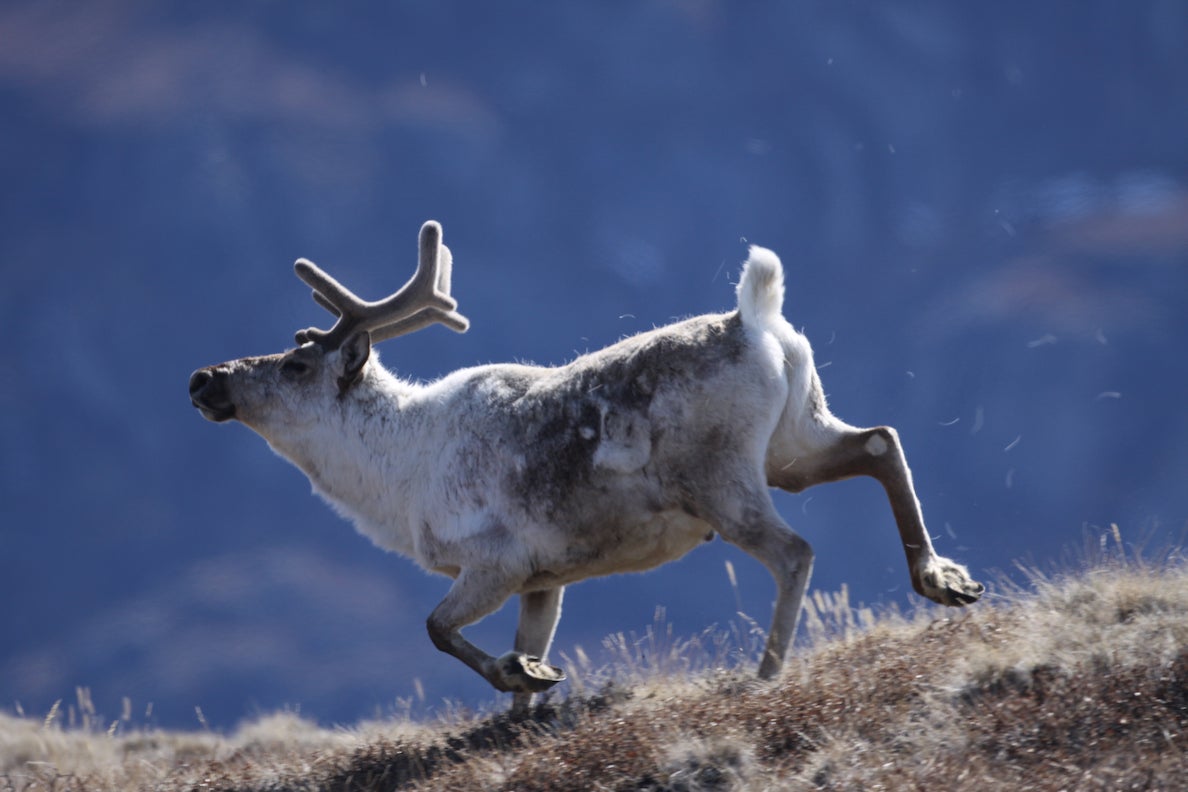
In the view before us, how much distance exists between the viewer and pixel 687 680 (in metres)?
7.34

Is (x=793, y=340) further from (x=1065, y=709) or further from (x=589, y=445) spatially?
(x=1065, y=709)

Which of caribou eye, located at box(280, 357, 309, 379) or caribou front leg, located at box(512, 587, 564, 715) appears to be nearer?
caribou front leg, located at box(512, 587, 564, 715)

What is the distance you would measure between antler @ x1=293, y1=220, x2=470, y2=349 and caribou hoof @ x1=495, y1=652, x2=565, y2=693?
2624mm

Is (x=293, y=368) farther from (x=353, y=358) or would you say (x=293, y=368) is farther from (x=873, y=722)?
(x=873, y=722)

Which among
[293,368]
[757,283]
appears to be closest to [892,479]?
[757,283]

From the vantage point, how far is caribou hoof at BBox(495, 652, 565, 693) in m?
6.80

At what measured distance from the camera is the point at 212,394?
8.49 meters

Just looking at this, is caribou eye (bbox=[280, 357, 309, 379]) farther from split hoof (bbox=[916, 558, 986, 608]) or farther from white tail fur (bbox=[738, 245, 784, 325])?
split hoof (bbox=[916, 558, 986, 608])

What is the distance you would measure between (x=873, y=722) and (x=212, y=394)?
479cm

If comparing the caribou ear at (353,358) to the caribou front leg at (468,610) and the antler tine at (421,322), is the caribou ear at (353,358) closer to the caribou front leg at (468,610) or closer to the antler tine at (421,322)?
the antler tine at (421,322)

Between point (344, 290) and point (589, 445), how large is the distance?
7.75ft

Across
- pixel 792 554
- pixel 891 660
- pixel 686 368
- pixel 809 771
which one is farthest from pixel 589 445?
pixel 809 771

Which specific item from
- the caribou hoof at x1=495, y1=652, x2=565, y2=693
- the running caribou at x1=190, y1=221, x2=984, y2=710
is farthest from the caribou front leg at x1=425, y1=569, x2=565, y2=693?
the caribou hoof at x1=495, y1=652, x2=565, y2=693

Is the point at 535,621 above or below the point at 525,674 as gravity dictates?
above
